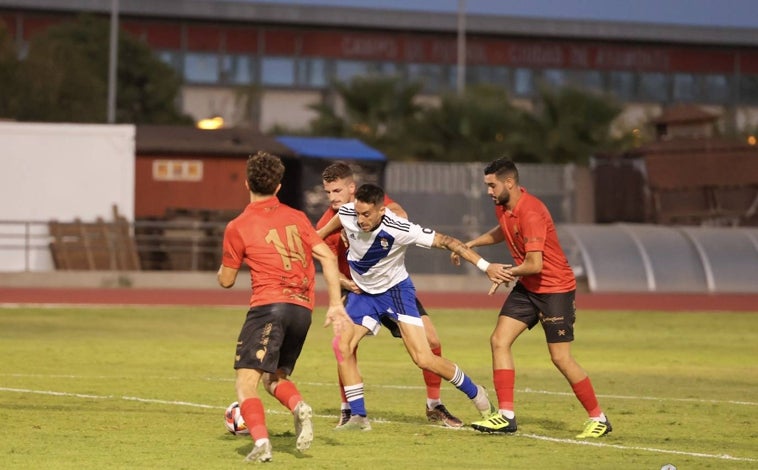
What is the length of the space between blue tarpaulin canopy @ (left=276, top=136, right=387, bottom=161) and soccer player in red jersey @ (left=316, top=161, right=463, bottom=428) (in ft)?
89.0

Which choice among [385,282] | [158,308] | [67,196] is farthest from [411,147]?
[385,282]

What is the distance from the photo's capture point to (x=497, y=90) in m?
58.2

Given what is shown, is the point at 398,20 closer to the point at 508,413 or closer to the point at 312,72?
the point at 312,72

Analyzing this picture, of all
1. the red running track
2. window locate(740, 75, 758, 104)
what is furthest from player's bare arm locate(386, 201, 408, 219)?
window locate(740, 75, 758, 104)

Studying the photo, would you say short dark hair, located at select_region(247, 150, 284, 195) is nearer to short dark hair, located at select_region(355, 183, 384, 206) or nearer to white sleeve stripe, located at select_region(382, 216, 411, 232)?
short dark hair, located at select_region(355, 183, 384, 206)

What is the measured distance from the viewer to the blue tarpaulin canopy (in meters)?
40.4

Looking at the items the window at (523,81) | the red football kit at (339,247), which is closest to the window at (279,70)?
the window at (523,81)

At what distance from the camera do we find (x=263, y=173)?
10.4 meters

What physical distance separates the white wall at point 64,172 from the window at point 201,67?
34628 mm

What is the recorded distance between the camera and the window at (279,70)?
73.0m

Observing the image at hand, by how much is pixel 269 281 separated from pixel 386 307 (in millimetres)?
2136

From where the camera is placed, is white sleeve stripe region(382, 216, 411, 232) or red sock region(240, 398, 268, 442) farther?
white sleeve stripe region(382, 216, 411, 232)

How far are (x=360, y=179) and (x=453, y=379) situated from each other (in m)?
28.5

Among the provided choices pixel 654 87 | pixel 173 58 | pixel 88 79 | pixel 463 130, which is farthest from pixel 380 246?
pixel 654 87
